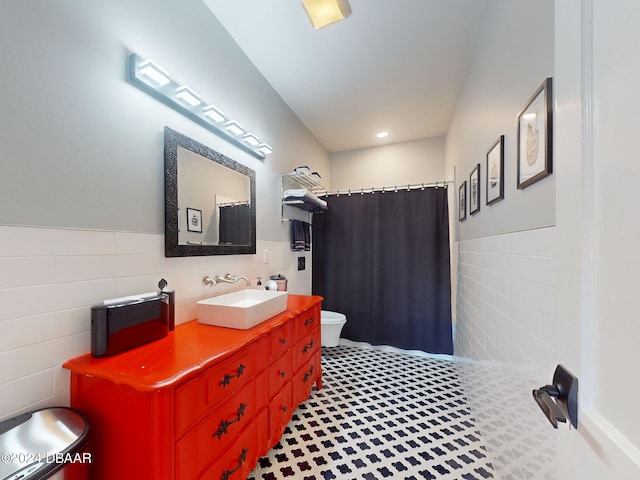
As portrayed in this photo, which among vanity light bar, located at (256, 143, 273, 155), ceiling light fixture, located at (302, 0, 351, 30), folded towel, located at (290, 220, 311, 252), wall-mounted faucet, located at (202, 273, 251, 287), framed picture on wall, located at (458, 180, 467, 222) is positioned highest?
ceiling light fixture, located at (302, 0, 351, 30)

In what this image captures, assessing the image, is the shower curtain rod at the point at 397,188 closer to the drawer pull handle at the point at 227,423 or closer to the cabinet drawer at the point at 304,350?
the cabinet drawer at the point at 304,350

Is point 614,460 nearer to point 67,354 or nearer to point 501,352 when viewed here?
point 501,352

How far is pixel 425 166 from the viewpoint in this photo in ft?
10.6

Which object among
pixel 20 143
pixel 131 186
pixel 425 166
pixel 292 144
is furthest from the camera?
pixel 425 166

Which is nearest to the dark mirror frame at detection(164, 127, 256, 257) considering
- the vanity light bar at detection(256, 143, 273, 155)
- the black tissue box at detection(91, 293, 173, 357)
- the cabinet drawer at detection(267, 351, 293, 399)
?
the black tissue box at detection(91, 293, 173, 357)

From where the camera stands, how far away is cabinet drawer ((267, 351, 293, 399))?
137cm

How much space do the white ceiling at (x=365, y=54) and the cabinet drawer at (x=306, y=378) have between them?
2.26 meters

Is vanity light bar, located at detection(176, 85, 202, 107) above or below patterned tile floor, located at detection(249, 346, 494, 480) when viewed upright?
above

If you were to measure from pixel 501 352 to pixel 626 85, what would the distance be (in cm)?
120

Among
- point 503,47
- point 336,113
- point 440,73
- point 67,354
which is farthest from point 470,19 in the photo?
point 67,354

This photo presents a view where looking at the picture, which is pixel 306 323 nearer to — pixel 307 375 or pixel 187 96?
pixel 307 375

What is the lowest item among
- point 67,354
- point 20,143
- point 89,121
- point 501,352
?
point 501,352

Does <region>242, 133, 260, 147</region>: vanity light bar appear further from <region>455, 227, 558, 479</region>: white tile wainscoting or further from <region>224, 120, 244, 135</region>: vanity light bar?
<region>455, 227, 558, 479</region>: white tile wainscoting

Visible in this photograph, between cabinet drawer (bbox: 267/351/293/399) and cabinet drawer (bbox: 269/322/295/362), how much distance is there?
40 millimetres
